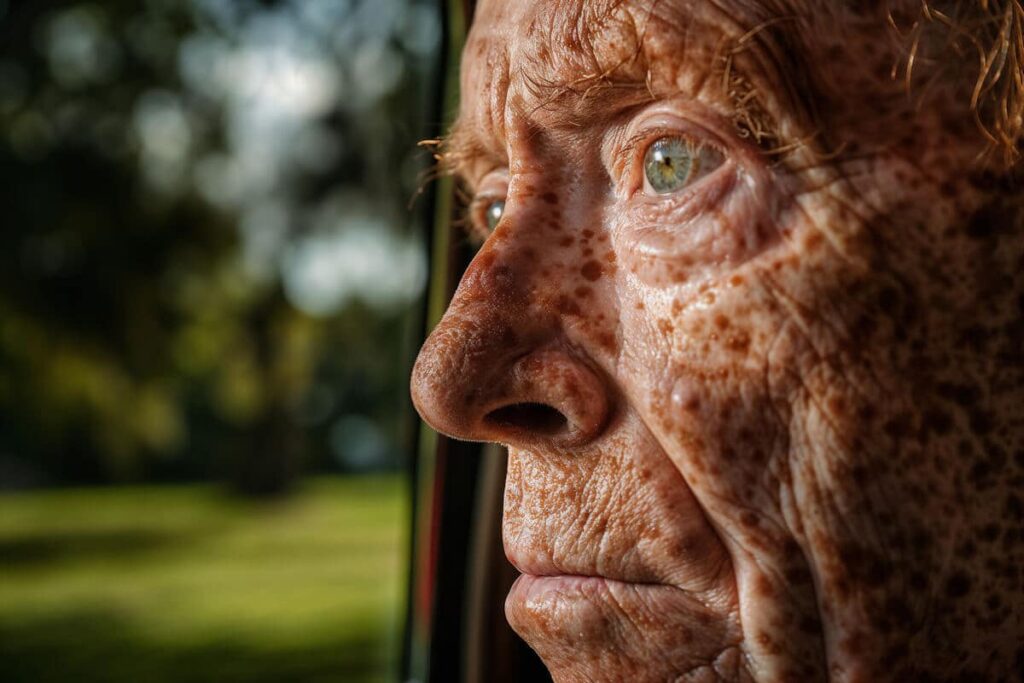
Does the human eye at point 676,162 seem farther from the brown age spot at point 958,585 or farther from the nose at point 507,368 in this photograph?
the brown age spot at point 958,585

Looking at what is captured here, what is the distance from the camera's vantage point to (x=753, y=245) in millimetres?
881

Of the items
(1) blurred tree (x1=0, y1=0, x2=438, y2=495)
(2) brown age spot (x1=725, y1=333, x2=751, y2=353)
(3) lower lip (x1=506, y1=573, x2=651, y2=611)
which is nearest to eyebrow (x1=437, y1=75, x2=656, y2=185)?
(2) brown age spot (x1=725, y1=333, x2=751, y2=353)

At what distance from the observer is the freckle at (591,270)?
38.4 inches

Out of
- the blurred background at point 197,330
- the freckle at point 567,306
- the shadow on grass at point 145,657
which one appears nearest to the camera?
the freckle at point 567,306

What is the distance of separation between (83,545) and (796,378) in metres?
7.19

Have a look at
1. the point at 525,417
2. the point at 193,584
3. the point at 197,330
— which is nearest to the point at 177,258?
the point at 197,330

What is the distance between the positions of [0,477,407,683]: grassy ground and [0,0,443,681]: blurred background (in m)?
0.02

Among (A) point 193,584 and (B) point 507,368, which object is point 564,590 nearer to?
(B) point 507,368

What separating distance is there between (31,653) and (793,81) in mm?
6520

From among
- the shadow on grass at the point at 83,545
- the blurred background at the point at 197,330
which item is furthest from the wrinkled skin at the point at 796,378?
the shadow on grass at the point at 83,545

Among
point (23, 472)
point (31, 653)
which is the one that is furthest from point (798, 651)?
point (31, 653)

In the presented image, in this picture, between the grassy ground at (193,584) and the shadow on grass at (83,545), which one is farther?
the shadow on grass at (83,545)

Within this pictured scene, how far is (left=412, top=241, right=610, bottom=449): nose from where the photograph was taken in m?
0.95

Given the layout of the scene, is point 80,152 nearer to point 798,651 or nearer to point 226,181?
point 226,181
